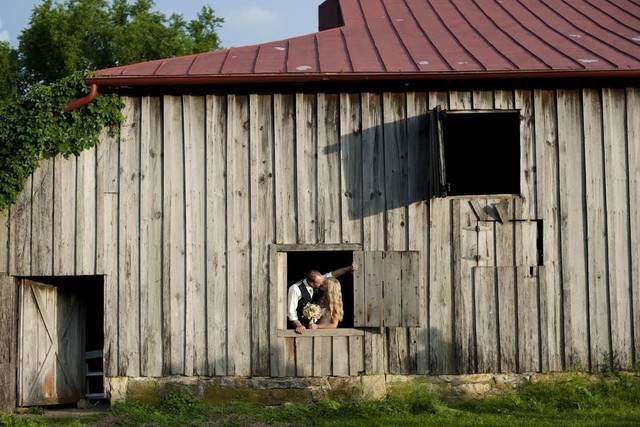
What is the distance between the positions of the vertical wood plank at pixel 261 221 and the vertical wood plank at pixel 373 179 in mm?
1215

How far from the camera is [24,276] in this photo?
37.5 feet

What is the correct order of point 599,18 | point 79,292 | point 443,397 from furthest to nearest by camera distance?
1. point 599,18
2. point 79,292
3. point 443,397

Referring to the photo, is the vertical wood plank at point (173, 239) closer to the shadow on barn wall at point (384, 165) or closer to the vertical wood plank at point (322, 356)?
the vertical wood plank at point (322, 356)

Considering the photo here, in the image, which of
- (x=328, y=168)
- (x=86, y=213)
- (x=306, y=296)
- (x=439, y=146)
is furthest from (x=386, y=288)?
(x=86, y=213)

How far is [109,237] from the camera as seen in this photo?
11344 mm

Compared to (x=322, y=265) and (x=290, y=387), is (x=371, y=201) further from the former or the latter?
(x=322, y=265)

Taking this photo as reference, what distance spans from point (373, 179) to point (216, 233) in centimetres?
215

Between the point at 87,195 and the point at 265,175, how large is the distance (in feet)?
7.61

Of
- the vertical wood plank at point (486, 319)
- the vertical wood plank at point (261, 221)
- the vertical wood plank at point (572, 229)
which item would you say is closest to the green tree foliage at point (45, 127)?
the vertical wood plank at point (261, 221)

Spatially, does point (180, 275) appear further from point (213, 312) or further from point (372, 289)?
point (372, 289)

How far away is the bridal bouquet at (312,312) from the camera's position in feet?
37.7

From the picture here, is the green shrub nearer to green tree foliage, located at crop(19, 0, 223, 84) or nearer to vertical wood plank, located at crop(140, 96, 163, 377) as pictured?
vertical wood plank, located at crop(140, 96, 163, 377)

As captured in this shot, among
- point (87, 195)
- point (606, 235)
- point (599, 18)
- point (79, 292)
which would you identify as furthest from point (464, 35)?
point (79, 292)

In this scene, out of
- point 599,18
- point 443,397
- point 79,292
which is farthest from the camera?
point 599,18
